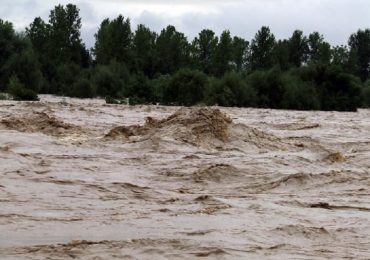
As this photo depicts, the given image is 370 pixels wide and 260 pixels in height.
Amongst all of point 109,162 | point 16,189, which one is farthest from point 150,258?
point 109,162

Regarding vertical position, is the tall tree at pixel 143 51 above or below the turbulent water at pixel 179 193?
above

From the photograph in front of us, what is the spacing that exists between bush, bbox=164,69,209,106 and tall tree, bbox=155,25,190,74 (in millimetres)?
16119

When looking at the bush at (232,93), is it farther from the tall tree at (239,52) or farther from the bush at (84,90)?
the tall tree at (239,52)

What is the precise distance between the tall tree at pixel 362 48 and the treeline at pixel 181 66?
0.10m

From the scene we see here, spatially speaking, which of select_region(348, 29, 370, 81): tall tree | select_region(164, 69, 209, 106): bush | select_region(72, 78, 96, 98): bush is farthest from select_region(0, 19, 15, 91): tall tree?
select_region(348, 29, 370, 81): tall tree

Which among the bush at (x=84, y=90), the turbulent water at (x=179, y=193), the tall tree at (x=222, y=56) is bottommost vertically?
the turbulent water at (x=179, y=193)

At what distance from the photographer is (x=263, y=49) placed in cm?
5659

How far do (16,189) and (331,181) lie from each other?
4.09m

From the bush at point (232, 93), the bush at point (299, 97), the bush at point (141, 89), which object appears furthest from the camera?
the bush at point (299, 97)

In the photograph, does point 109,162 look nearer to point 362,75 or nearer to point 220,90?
point 220,90

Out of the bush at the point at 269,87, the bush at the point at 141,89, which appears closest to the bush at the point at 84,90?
the bush at the point at 141,89

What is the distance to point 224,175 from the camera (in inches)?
346

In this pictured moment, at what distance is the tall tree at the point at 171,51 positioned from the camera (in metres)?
57.1

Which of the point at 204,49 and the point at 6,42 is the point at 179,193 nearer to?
the point at 6,42
